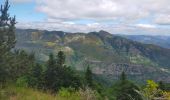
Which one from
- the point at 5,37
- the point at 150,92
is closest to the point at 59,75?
the point at 5,37

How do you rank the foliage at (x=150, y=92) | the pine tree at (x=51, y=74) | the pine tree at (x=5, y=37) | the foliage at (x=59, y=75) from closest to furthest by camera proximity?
the foliage at (x=150, y=92), the pine tree at (x=5, y=37), the foliage at (x=59, y=75), the pine tree at (x=51, y=74)

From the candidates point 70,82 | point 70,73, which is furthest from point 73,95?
point 70,73

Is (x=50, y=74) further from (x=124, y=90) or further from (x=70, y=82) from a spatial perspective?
(x=124, y=90)

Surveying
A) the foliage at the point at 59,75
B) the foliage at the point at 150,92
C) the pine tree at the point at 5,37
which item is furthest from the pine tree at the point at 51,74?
the foliage at the point at 150,92

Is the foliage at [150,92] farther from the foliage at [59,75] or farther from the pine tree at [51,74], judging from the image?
the pine tree at [51,74]

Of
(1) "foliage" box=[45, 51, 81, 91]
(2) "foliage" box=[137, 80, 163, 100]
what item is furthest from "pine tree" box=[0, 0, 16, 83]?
(1) "foliage" box=[45, 51, 81, 91]

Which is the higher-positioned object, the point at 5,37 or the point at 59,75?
the point at 5,37

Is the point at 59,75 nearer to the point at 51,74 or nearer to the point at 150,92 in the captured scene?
the point at 51,74

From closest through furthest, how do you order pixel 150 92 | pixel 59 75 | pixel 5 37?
1. pixel 150 92
2. pixel 5 37
3. pixel 59 75

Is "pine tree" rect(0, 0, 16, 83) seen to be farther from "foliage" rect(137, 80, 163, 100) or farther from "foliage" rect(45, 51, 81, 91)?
"foliage" rect(45, 51, 81, 91)
